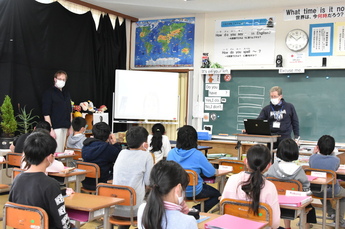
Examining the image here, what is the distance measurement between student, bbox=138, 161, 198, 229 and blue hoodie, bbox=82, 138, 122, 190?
8.23 feet

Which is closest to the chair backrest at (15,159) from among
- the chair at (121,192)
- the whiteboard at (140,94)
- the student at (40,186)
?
the chair at (121,192)

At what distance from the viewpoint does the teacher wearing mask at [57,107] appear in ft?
22.1

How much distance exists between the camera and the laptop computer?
5.35m

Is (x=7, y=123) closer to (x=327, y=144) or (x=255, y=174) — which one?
(x=327, y=144)

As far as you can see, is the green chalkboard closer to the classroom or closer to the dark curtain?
the classroom

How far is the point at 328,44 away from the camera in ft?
23.5

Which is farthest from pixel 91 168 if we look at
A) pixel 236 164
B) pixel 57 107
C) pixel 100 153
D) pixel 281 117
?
pixel 281 117

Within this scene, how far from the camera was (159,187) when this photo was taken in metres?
1.93

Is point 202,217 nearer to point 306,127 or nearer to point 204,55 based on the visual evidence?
point 306,127

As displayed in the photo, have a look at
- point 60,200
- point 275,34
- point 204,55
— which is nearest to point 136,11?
point 204,55

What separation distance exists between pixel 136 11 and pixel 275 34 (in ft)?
8.88

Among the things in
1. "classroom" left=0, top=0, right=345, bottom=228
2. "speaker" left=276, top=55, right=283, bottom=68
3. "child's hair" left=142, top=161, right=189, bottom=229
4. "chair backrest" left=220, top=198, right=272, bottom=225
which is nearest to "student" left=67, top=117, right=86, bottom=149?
"classroom" left=0, top=0, right=345, bottom=228

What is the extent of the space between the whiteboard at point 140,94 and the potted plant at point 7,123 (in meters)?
2.41

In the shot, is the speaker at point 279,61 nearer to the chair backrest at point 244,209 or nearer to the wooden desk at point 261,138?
the wooden desk at point 261,138
